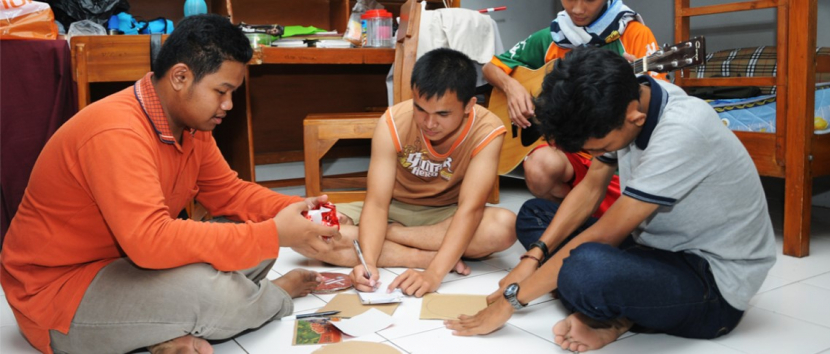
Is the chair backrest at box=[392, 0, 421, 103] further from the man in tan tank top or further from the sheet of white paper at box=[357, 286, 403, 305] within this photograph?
the sheet of white paper at box=[357, 286, 403, 305]

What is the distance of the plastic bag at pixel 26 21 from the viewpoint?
2208 mm

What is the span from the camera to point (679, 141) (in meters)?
1.25

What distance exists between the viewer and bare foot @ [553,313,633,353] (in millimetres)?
1377

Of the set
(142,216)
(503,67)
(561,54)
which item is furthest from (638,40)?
(142,216)

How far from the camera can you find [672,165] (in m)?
1.24

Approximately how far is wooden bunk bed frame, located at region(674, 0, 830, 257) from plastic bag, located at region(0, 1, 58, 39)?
8.00 feet

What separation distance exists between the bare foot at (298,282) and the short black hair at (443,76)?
597mm

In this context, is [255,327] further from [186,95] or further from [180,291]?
[186,95]

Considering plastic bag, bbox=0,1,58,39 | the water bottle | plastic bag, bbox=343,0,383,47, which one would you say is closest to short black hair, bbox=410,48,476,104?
plastic bag, bbox=343,0,383,47

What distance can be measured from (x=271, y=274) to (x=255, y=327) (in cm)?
53

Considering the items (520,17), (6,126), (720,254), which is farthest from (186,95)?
(520,17)

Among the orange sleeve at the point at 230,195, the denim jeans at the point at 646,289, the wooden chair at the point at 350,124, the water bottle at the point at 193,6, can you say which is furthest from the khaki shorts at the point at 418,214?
the water bottle at the point at 193,6

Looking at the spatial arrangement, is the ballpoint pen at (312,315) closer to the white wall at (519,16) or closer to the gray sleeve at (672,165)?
the gray sleeve at (672,165)

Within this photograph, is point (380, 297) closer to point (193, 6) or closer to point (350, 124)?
point (350, 124)
